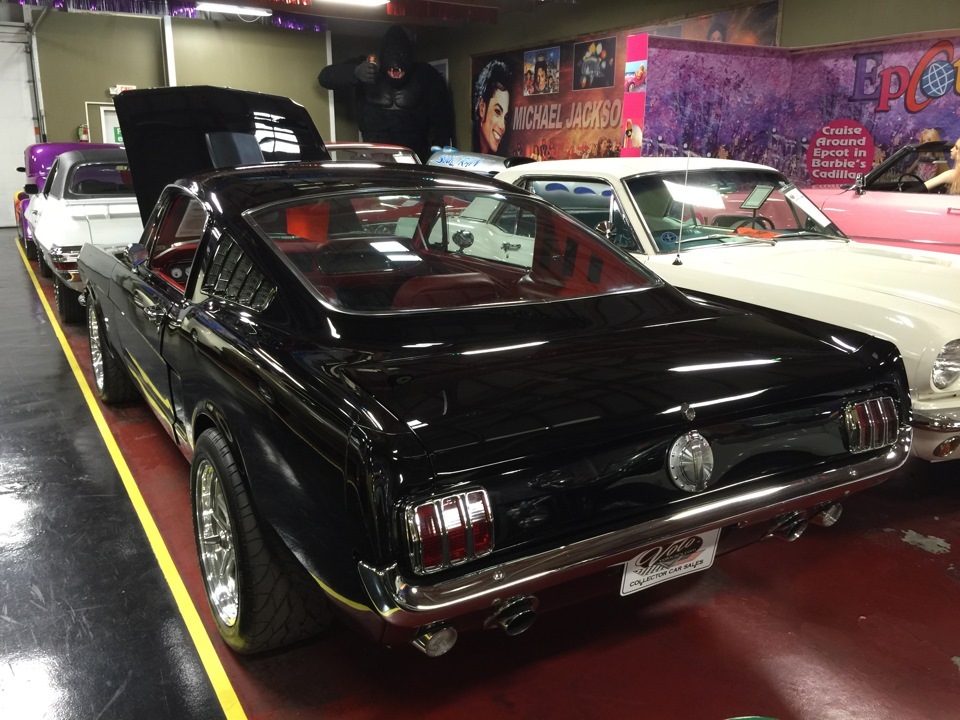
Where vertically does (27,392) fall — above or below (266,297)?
below

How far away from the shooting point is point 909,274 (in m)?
3.81

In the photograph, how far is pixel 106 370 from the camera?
4.41 meters

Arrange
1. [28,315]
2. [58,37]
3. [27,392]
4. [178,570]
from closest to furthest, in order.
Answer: [178,570] < [27,392] < [28,315] < [58,37]

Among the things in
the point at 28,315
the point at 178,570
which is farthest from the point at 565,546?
the point at 28,315

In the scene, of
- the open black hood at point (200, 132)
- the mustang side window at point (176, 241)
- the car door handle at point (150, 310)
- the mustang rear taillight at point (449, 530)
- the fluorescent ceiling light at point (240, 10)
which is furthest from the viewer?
the fluorescent ceiling light at point (240, 10)

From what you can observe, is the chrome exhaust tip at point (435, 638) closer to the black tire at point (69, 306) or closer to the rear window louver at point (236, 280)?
the rear window louver at point (236, 280)

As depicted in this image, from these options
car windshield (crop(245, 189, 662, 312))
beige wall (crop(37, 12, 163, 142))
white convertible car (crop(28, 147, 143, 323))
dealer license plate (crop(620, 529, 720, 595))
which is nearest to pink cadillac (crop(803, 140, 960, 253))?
car windshield (crop(245, 189, 662, 312))

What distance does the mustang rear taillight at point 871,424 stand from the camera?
2.21 m

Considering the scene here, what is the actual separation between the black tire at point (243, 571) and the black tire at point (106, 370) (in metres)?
2.12

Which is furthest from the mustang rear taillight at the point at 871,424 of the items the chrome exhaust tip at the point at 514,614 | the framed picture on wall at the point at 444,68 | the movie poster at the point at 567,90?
the framed picture on wall at the point at 444,68

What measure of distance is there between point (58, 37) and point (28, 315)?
9.68 meters

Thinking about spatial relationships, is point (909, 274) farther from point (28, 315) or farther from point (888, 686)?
point (28, 315)

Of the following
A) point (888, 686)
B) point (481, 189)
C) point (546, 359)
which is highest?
point (481, 189)

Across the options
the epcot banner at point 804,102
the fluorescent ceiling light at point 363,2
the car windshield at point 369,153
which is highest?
the fluorescent ceiling light at point 363,2
